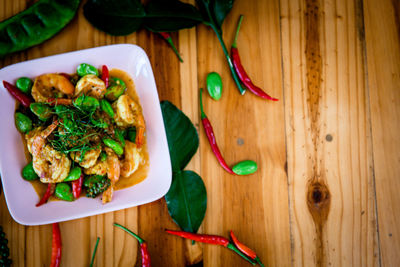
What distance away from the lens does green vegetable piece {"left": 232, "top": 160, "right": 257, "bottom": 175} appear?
88.4 inches

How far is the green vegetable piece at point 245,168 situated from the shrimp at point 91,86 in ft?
3.48

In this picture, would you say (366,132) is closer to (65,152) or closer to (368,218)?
(368,218)

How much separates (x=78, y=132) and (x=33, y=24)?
0.88 metres

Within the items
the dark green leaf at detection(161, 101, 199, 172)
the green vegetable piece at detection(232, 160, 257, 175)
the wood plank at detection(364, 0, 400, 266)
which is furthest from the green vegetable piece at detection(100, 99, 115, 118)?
the wood plank at detection(364, 0, 400, 266)

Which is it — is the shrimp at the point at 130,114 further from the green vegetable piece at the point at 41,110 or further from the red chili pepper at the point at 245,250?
the red chili pepper at the point at 245,250

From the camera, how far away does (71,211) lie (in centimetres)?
200

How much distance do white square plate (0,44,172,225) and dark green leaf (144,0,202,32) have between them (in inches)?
11.0

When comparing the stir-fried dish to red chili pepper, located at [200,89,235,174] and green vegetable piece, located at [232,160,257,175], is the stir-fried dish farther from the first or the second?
green vegetable piece, located at [232,160,257,175]

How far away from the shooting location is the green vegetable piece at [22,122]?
1983 mm

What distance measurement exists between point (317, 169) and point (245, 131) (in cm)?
62

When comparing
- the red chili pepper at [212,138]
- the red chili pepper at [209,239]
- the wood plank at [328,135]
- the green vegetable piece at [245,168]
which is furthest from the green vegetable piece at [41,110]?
the wood plank at [328,135]

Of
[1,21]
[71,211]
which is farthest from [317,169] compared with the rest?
[1,21]

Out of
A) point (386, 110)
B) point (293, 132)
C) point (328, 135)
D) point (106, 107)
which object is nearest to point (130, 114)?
point (106, 107)

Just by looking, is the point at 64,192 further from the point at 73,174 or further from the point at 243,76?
the point at 243,76
